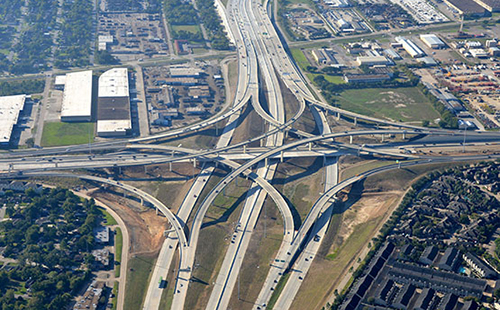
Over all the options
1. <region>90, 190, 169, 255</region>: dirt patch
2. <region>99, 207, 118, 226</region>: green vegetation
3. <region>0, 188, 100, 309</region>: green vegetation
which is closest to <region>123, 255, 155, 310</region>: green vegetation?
<region>90, 190, 169, 255</region>: dirt patch

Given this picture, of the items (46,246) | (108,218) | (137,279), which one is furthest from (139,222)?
(46,246)

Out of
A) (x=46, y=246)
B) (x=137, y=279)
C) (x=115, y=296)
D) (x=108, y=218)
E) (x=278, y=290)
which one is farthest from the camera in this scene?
(x=108, y=218)

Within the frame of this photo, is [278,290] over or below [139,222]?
over

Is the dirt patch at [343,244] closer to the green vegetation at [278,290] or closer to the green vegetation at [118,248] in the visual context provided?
the green vegetation at [278,290]

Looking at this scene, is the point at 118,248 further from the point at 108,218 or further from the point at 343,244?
the point at 343,244

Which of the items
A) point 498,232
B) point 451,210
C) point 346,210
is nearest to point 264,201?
point 346,210

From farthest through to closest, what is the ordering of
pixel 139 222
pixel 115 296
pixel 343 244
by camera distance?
pixel 139 222, pixel 343 244, pixel 115 296

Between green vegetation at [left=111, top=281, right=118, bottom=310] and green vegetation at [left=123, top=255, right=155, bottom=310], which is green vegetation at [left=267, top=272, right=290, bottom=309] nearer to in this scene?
green vegetation at [left=123, top=255, right=155, bottom=310]
